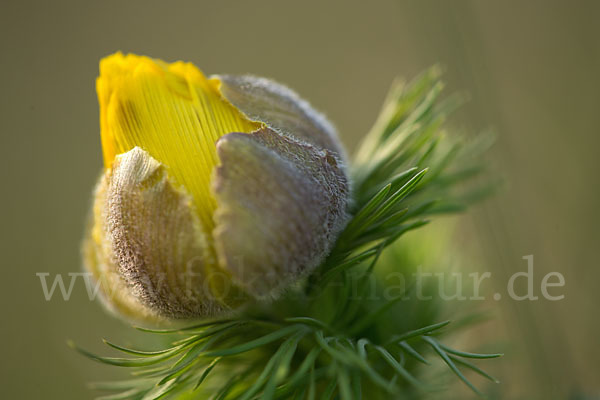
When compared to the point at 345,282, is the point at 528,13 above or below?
above

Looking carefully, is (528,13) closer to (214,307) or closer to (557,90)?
(557,90)

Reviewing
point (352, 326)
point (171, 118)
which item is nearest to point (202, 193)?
point (171, 118)

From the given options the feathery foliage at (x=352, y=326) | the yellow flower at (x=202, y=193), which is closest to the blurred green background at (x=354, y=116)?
the feathery foliage at (x=352, y=326)

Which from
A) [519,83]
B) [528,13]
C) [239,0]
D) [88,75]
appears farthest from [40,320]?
[528,13]

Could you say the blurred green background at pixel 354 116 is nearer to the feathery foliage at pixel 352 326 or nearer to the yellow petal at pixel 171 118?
the feathery foliage at pixel 352 326

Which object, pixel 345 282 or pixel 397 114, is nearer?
pixel 345 282
